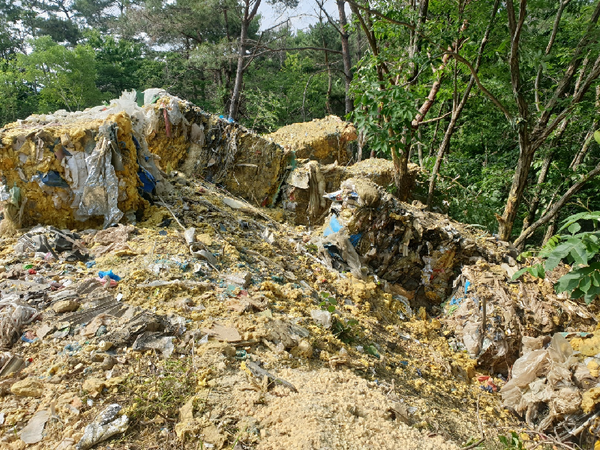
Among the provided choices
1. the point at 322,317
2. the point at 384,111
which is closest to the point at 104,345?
the point at 322,317

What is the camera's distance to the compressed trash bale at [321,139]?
25.7 feet

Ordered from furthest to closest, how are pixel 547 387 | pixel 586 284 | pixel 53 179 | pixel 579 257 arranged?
pixel 53 179
pixel 547 387
pixel 586 284
pixel 579 257

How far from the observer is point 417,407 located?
2238 millimetres

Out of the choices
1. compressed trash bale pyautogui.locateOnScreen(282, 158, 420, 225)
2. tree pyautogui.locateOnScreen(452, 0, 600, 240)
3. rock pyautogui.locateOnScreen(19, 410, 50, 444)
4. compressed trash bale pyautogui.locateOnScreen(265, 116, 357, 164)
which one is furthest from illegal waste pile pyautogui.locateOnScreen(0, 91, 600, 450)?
compressed trash bale pyautogui.locateOnScreen(265, 116, 357, 164)

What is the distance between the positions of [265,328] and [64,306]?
1246mm

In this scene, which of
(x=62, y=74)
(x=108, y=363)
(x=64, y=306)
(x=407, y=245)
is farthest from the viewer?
(x=62, y=74)

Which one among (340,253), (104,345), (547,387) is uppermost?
(104,345)

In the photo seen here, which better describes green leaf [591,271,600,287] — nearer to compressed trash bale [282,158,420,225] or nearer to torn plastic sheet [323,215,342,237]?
torn plastic sheet [323,215,342,237]

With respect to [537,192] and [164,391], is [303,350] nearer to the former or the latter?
[164,391]

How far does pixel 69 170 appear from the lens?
10.4ft

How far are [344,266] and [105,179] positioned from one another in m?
2.54

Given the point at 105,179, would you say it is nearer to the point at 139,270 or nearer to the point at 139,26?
the point at 139,270

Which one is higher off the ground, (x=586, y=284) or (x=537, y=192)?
(x=586, y=284)

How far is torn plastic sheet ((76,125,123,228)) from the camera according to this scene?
3135 mm
